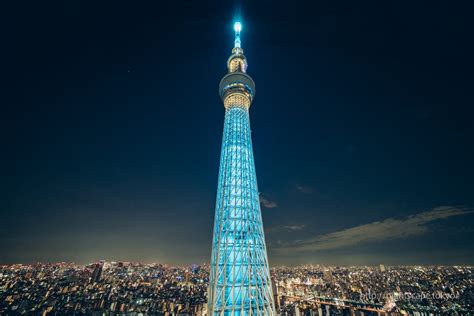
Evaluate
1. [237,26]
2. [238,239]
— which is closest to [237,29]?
[237,26]

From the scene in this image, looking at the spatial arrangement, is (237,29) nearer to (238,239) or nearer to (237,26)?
(237,26)

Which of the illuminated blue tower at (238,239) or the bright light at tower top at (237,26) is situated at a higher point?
the bright light at tower top at (237,26)

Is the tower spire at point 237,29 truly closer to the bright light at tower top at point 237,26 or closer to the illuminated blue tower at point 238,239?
the bright light at tower top at point 237,26

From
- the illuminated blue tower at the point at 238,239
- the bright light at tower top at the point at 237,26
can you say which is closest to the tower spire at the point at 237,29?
the bright light at tower top at the point at 237,26

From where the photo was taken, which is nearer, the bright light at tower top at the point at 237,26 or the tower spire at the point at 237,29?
the tower spire at the point at 237,29

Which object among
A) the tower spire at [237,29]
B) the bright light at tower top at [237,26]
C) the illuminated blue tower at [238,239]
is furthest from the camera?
the bright light at tower top at [237,26]

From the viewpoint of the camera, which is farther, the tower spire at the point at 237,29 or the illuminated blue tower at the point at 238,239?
the tower spire at the point at 237,29

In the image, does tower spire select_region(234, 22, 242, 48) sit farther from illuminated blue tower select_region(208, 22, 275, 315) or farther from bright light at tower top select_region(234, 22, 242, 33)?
illuminated blue tower select_region(208, 22, 275, 315)

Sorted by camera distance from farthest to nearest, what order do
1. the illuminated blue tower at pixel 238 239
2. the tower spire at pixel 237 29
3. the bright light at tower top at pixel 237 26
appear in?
the bright light at tower top at pixel 237 26, the tower spire at pixel 237 29, the illuminated blue tower at pixel 238 239

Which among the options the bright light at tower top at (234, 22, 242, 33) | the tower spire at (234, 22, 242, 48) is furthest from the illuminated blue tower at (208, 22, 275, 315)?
the bright light at tower top at (234, 22, 242, 33)
